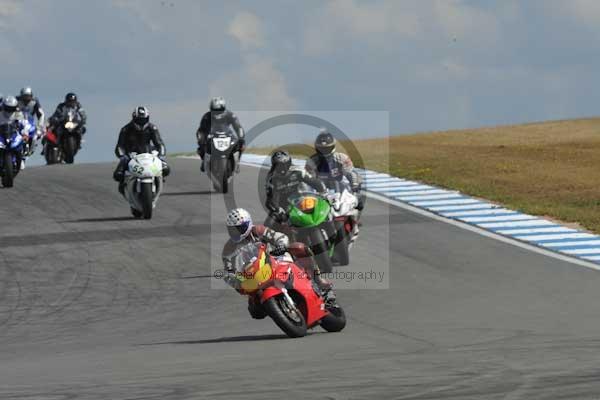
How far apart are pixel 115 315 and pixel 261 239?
404cm

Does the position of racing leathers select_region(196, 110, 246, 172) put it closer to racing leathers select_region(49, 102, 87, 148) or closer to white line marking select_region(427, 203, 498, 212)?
white line marking select_region(427, 203, 498, 212)

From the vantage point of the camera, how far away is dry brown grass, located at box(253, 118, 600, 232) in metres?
27.4

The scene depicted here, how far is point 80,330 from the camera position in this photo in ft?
49.6

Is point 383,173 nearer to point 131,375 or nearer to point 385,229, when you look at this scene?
point 385,229

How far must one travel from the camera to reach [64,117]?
34.0 metres

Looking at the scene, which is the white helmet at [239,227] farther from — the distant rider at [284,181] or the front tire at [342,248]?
the front tire at [342,248]

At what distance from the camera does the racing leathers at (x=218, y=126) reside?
25.4 m

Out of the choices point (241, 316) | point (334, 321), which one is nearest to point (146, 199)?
point (241, 316)

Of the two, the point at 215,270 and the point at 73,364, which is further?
the point at 215,270

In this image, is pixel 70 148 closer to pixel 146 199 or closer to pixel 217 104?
pixel 217 104

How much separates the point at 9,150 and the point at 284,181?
34.4ft

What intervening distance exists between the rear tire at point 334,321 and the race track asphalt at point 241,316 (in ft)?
0.48

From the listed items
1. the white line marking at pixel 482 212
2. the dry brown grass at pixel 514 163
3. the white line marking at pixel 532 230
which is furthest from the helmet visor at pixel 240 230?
the white line marking at pixel 482 212

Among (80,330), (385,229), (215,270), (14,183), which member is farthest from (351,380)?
(14,183)
